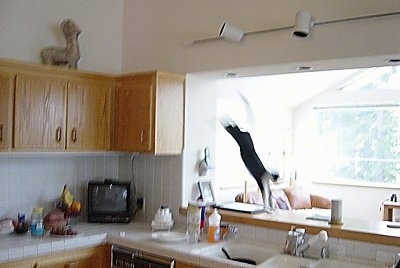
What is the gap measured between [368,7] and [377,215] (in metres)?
5.00

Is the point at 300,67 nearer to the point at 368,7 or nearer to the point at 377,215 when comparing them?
the point at 368,7

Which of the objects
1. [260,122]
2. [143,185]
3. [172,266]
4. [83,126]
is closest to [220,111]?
[260,122]

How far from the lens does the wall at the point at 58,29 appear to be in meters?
3.32

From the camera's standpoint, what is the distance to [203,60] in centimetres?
344

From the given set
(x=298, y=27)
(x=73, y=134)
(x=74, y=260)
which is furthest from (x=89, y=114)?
(x=298, y=27)

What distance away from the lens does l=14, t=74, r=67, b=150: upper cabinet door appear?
3.05 meters

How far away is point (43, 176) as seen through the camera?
11.5 feet

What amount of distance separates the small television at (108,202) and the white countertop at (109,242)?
14 cm

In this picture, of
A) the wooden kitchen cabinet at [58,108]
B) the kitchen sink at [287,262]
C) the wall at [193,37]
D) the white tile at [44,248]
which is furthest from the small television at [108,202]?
the kitchen sink at [287,262]

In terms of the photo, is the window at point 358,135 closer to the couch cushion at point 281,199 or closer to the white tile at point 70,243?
the couch cushion at point 281,199

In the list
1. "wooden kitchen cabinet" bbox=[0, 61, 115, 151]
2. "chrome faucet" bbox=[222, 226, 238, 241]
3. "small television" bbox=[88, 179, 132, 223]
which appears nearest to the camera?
"wooden kitchen cabinet" bbox=[0, 61, 115, 151]

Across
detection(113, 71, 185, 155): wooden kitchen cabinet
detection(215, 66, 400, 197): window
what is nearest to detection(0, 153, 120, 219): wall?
detection(113, 71, 185, 155): wooden kitchen cabinet

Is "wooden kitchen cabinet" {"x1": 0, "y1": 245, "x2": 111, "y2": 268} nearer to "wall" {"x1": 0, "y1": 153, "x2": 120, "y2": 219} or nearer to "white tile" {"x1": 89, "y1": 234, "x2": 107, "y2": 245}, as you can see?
"white tile" {"x1": 89, "y1": 234, "x2": 107, "y2": 245}

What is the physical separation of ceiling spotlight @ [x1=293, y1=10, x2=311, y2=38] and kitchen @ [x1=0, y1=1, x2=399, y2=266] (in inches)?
6.2
